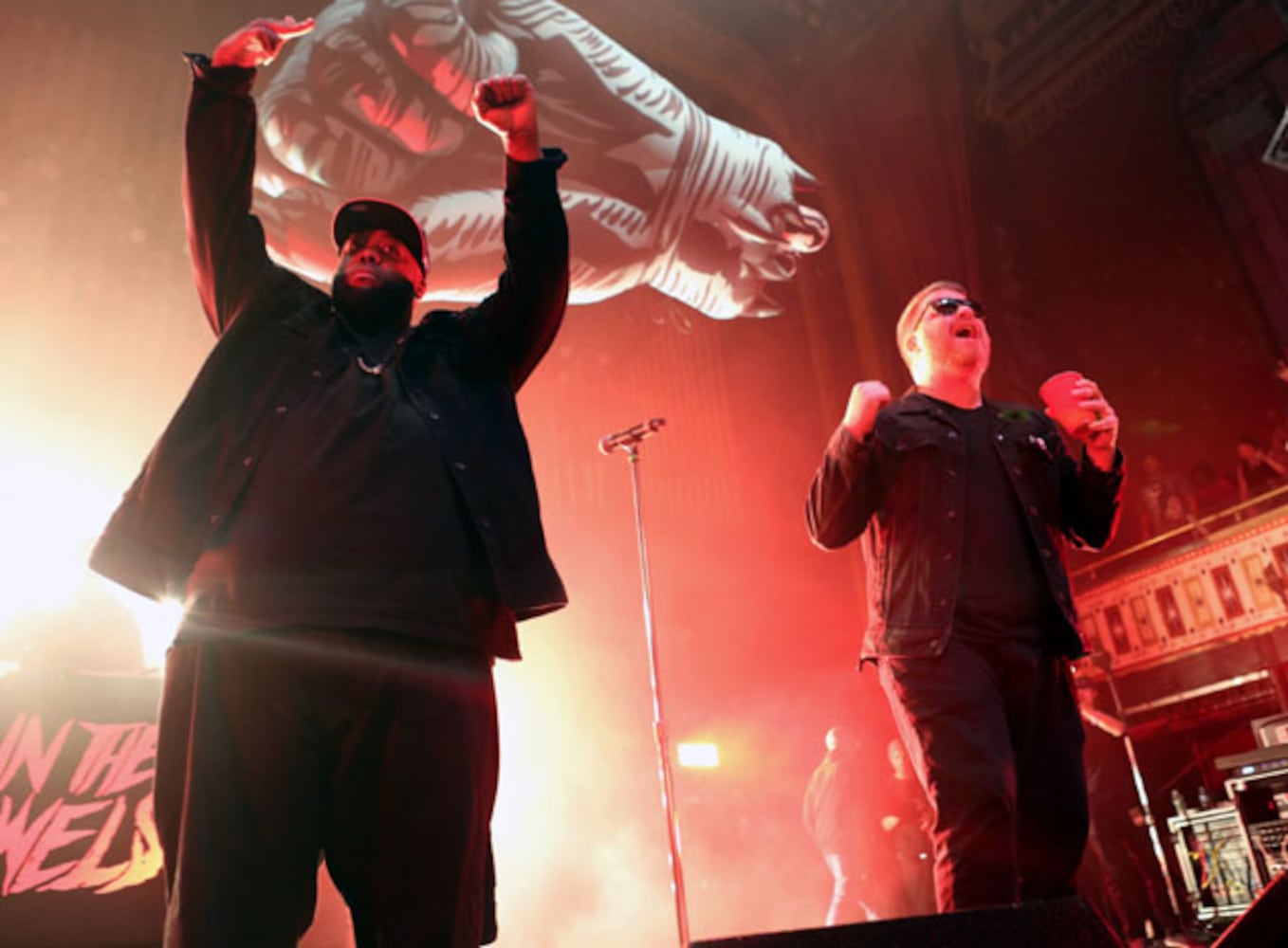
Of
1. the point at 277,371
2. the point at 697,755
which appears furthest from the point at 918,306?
the point at 697,755

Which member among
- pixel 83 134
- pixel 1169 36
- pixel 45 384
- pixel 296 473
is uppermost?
pixel 1169 36

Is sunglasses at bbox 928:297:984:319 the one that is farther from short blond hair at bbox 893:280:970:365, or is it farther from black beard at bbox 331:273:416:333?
black beard at bbox 331:273:416:333

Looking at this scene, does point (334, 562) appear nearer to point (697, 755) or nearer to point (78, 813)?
point (78, 813)

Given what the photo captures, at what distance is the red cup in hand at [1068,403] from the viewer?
1.90m

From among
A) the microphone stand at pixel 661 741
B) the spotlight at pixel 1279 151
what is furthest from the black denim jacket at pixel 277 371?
the spotlight at pixel 1279 151

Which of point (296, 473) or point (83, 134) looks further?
point (83, 134)

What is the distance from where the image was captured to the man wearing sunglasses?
163 cm

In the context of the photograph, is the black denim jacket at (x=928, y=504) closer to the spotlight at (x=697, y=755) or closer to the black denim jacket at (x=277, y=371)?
the black denim jacket at (x=277, y=371)

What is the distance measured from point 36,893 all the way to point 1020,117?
32.1ft

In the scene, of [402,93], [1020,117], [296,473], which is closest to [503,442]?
[296,473]

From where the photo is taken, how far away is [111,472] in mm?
4984

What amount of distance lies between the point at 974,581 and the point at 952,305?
0.69 metres

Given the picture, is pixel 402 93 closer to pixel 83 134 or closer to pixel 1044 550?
pixel 83 134

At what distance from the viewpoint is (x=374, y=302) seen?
1.39 meters
